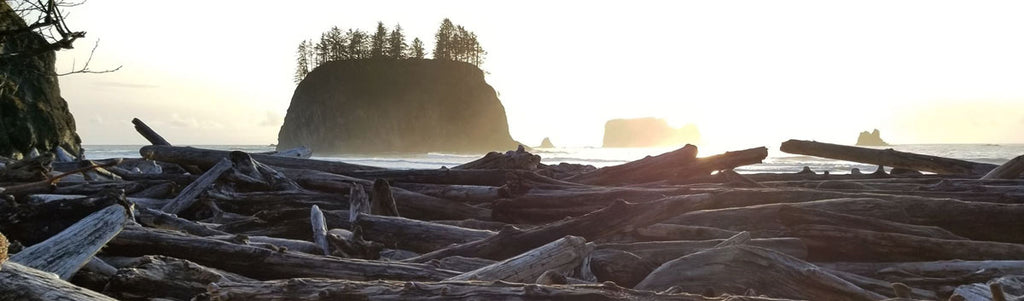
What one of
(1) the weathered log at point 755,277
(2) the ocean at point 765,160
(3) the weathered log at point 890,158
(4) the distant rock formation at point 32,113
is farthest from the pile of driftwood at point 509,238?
(4) the distant rock formation at point 32,113

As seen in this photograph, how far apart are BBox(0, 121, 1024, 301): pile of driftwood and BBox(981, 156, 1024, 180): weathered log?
0.03 meters

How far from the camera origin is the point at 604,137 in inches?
6393

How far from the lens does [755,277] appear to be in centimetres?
296

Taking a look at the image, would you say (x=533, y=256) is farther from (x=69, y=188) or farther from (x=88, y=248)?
(x=69, y=188)

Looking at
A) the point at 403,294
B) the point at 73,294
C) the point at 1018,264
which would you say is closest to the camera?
the point at 73,294

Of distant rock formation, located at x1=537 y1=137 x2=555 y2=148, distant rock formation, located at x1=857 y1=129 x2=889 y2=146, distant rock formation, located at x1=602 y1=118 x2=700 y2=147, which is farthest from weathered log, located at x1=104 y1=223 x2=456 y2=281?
distant rock formation, located at x1=602 y1=118 x2=700 y2=147

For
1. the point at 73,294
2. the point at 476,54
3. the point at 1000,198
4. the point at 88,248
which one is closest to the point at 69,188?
the point at 88,248

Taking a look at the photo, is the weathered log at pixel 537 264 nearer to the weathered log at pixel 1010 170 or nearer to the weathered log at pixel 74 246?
the weathered log at pixel 74 246

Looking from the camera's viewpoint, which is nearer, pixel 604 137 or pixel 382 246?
pixel 382 246

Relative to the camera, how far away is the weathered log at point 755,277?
286 cm

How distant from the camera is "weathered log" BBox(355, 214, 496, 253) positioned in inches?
177

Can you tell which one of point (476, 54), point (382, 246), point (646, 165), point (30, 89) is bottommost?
point (382, 246)

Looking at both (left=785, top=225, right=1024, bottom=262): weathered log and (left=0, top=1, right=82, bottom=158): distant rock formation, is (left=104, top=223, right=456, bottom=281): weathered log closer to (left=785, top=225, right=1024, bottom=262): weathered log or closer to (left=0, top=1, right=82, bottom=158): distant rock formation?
(left=785, top=225, right=1024, bottom=262): weathered log

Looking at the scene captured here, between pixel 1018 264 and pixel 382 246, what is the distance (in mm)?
3640
